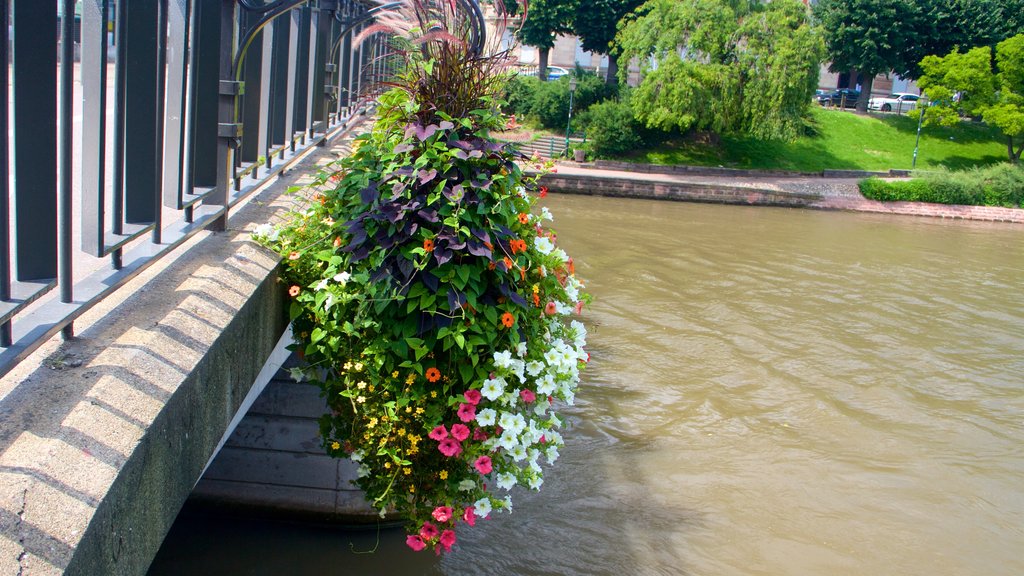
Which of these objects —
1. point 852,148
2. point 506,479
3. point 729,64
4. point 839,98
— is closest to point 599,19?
point 729,64

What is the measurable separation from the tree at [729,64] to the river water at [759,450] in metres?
15.2

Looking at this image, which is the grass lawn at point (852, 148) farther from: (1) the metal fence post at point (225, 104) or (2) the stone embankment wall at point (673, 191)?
(1) the metal fence post at point (225, 104)

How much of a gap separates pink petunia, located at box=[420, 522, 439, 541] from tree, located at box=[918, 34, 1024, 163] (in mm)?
39476

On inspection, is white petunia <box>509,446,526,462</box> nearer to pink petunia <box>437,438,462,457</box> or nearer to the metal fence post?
pink petunia <box>437,438,462,457</box>

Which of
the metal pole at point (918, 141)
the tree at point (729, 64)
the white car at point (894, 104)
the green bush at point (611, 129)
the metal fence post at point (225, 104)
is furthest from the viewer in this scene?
the white car at point (894, 104)

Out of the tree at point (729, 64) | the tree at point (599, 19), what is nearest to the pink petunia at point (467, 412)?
the tree at point (729, 64)

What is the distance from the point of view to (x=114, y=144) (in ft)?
9.36

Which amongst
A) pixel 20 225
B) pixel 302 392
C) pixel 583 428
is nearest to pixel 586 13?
pixel 583 428

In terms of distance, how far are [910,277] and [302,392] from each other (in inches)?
613

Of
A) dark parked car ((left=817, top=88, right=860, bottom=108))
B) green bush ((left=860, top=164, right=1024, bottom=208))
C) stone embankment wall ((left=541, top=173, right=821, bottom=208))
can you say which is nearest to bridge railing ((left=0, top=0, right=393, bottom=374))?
stone embankment wall ((left=541, top=173, right=821, bottom=208))

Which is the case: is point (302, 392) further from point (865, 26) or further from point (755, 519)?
point (865, 26)

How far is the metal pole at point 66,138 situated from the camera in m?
2.28

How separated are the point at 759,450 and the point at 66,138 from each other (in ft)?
23.6

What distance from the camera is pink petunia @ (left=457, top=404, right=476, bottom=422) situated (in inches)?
136
